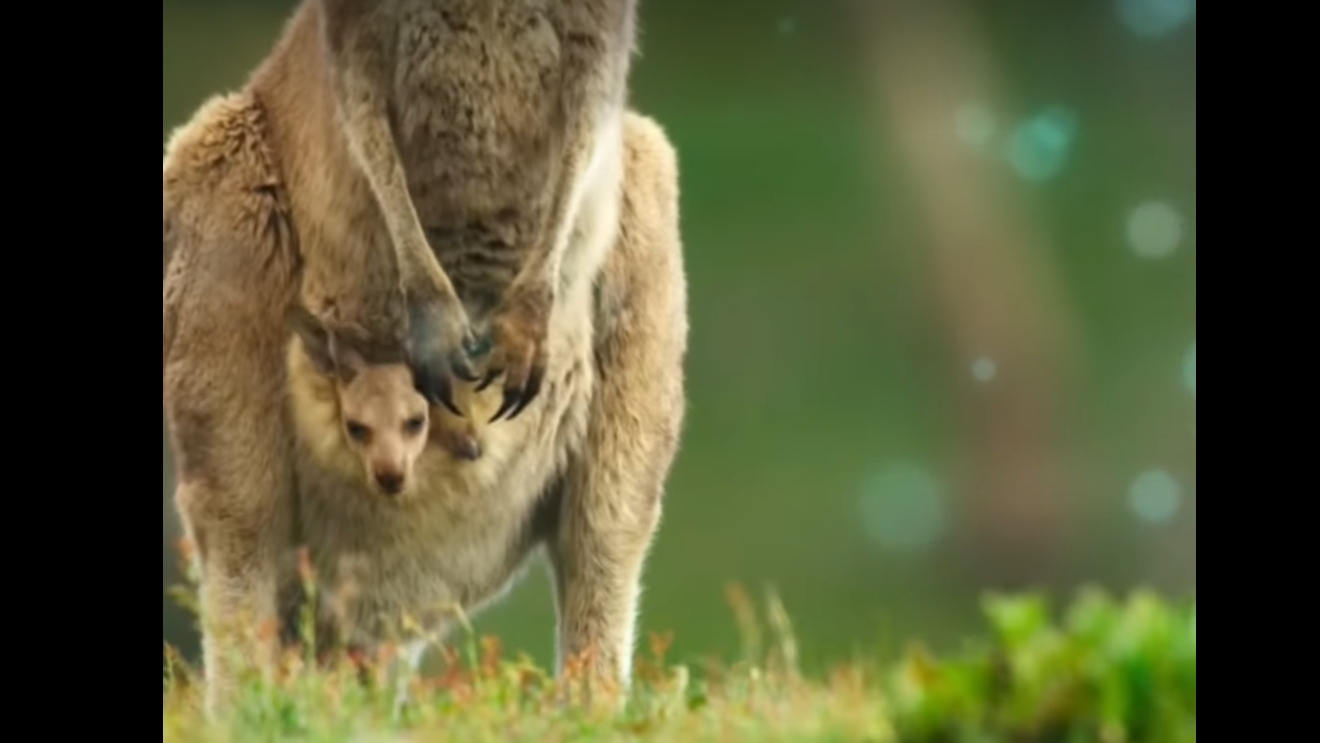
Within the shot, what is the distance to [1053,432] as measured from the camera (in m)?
8.50

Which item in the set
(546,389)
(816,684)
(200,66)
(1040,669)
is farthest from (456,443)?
(1040,669)

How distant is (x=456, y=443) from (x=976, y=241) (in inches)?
126

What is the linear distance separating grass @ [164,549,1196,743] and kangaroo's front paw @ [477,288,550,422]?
1.91 feet

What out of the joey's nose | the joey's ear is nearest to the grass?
the joey's nose

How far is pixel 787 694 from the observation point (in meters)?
4.89

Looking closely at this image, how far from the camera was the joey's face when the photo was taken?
564cm

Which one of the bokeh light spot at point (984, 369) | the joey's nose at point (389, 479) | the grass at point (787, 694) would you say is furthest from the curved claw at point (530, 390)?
the bokeh light spot at point (984, 369)

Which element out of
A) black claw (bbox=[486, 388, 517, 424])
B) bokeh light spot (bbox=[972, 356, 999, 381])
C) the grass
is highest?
bokeh light spot (bbox=[972, 356, 999, 381])

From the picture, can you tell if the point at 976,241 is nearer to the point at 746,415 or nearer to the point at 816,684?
the point at 746,415

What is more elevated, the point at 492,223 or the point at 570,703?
the point at 492,223

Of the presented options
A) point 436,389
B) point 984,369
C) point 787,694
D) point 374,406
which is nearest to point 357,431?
point 374,406

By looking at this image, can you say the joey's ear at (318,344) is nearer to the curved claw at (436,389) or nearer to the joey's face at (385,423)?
the joey's face at (385,423)

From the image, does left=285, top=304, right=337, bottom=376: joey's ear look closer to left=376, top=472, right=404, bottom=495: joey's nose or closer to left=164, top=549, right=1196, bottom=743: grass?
left=376, top=472, right=404, bottom=495: joey's nose

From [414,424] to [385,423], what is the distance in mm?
64
